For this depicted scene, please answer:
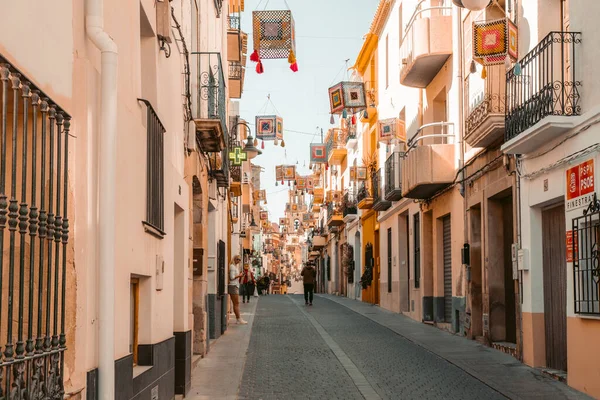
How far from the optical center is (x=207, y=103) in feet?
48.4

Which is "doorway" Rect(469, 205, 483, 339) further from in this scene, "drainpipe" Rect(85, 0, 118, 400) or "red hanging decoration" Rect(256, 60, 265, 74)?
"drainpipe" Rect(85, 0, 118, 400)

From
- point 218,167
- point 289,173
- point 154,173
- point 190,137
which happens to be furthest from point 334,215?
point 154,173

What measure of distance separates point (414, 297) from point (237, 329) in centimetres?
625

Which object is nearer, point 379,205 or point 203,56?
point 203,56

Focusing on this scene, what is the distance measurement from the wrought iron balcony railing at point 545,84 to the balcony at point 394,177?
10838 millimetres

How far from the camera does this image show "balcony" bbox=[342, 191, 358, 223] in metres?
42.9

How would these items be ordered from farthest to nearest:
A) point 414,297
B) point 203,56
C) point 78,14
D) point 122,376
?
point 414,297 → point 203,56 → point 122,376 → point 78,14

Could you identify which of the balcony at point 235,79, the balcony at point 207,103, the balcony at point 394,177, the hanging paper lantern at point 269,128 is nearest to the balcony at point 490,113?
the balcony at point 207,103

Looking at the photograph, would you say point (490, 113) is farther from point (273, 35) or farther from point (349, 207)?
point (349, 207)

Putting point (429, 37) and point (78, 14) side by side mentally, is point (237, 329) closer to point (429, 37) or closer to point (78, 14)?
point (429, 37)

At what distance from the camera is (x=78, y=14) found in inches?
221

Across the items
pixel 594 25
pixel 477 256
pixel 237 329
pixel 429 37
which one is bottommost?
pixel 237 329

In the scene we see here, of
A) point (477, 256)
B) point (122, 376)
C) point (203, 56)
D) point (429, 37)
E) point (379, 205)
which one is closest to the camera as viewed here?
point (122, 376)

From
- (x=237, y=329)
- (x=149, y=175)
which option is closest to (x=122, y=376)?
(x=149, y=175)
